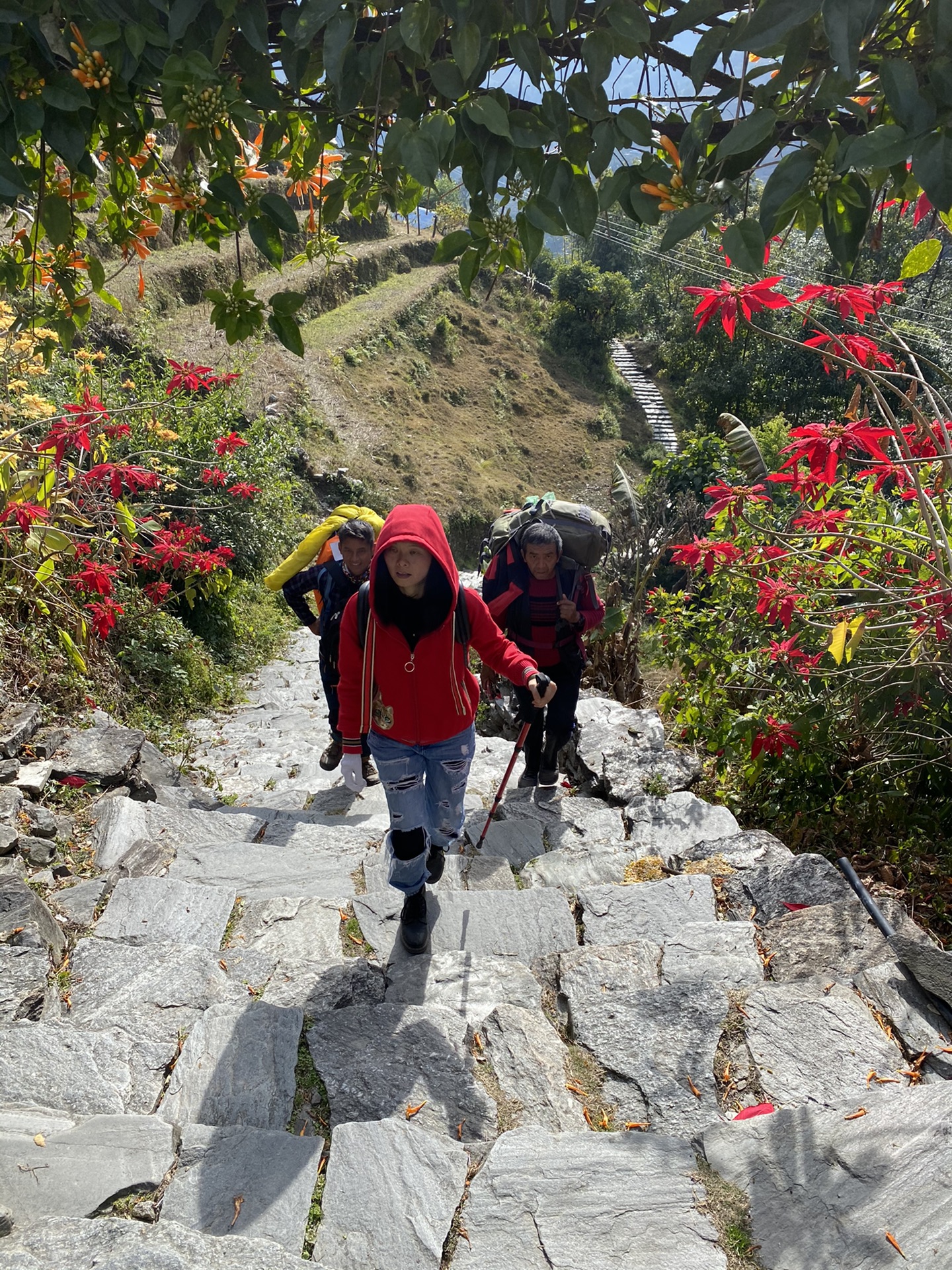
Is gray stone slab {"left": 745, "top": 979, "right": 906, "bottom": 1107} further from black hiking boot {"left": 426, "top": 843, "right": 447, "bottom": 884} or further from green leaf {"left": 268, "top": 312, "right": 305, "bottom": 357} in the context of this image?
green leaf {"left": 268, "top": 312, "right": 305, "bottom": 357}

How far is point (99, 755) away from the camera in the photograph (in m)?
4.13

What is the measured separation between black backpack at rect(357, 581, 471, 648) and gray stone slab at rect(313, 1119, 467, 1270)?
149 cm

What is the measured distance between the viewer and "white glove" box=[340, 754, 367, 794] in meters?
3.21

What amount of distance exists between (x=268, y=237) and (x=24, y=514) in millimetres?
2710

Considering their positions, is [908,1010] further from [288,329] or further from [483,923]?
[288,329]

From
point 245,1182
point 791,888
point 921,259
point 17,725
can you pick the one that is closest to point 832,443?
point 921,259

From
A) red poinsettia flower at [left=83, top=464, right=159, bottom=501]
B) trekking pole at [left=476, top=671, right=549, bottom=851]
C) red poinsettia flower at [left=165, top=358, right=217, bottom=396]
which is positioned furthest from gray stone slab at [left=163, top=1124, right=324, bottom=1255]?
red poinsettia flower at [left=165, top=358, right=217, bottom=396]

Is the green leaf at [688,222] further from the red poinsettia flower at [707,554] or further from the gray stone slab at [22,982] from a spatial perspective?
the red poinsettia flower at [707,554]

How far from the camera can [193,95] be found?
1.69m

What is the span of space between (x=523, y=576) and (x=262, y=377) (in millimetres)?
15514

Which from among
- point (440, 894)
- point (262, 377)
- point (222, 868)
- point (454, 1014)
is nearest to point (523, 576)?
point (440, 894)

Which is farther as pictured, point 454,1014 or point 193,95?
point 454,1014

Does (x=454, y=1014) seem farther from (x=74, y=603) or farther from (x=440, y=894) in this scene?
(x=74, y=603)

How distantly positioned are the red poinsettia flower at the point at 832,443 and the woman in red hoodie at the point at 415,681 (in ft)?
4.60
